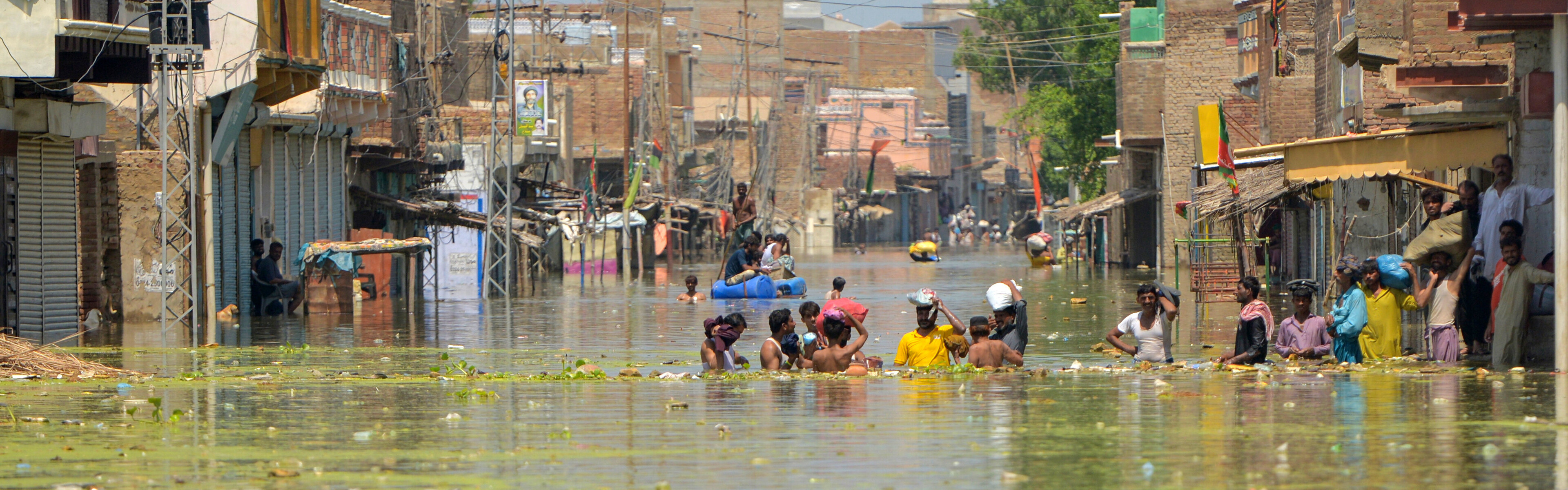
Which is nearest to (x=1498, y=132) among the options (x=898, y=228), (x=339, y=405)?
(x=339, y=405)

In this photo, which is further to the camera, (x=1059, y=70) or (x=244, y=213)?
(x=1059, y=70)

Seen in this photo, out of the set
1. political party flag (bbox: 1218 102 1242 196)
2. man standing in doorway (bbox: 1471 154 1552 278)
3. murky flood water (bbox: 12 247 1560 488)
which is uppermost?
political party flag (bbox: 1218 102 1242 196)

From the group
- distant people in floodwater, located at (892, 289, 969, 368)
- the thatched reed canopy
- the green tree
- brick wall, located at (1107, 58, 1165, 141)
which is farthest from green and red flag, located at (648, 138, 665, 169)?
distant people in floodwater, located at (892, 289, 969, 368)

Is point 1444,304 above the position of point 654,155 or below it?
below

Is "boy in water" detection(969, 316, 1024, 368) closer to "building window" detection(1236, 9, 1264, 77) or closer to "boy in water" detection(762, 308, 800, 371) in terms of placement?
"boy in water" detection(762, 308, 800, 371)

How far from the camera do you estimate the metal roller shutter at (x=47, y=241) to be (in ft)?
70.2

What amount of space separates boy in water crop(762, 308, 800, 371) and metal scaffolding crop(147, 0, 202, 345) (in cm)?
708

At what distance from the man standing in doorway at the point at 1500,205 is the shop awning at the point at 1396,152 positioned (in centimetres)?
117

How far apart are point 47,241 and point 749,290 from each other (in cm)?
1258

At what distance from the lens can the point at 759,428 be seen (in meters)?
10.3

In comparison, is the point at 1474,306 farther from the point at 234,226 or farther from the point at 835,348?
the point at 234,226

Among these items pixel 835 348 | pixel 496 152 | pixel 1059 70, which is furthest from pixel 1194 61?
pixel 835 348

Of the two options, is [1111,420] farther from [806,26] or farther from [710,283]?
[806,26]

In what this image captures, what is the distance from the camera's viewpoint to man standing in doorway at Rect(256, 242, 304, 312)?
27.9 m
